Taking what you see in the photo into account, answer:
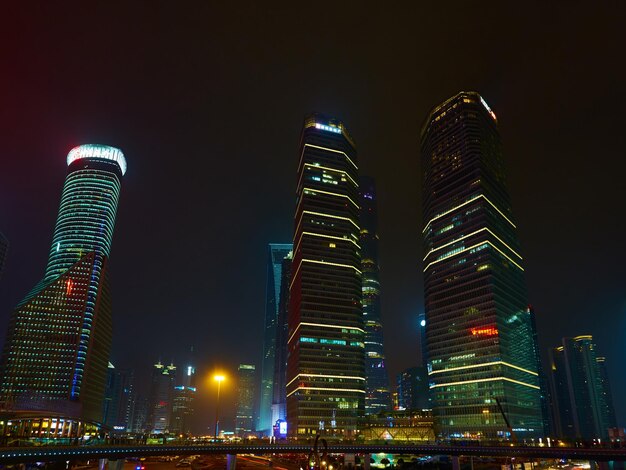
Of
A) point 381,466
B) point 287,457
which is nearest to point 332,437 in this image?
point 287,457

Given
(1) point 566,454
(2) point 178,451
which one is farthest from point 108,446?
(1) point 566,454

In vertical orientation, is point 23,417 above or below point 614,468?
above

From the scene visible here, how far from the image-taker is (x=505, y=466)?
123m

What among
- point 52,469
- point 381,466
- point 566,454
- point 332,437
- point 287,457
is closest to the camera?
point 566,454

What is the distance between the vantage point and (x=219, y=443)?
93688 mm

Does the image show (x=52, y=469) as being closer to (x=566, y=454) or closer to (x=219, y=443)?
(x=219, y=443)

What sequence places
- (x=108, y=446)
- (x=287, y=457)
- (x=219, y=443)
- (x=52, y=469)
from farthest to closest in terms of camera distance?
(x=287, y=457)
(x=52, y=469)
(x=219, y=443)
(x=108, y=446)

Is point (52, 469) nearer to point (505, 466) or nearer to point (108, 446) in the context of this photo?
point (108, 446)

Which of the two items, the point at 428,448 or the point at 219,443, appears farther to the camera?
the point at 428,448

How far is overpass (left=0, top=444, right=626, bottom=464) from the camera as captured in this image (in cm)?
6456

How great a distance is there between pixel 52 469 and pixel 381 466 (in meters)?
78.8

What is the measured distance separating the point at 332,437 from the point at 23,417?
115280 millimetres

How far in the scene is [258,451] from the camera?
95.6m

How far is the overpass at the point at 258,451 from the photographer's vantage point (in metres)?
64.6
